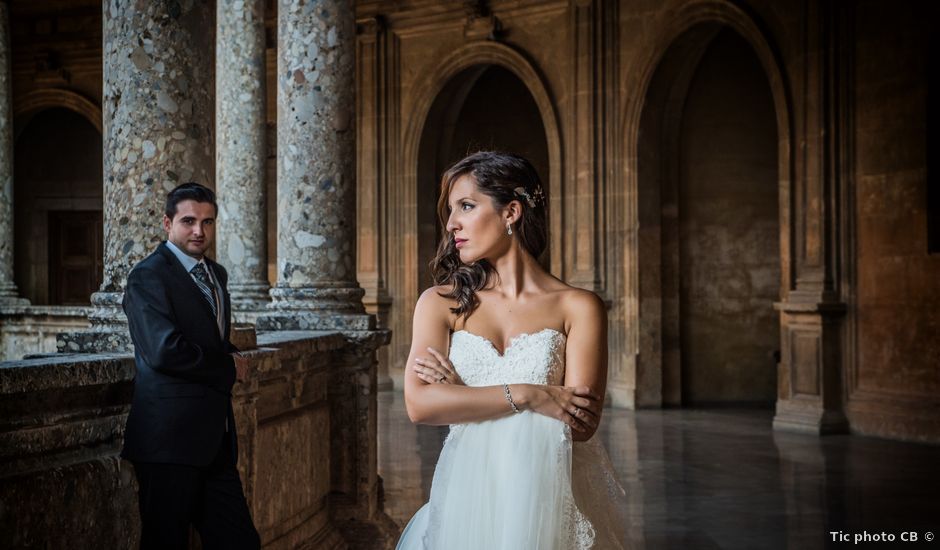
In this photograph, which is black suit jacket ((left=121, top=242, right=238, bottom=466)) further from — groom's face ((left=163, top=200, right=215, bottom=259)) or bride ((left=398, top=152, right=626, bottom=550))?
bride ((left=398, top=152, right=626, bottom=550))

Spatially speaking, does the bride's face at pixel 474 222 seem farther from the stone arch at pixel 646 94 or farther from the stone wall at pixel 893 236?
the stone arch at pixel 646 94

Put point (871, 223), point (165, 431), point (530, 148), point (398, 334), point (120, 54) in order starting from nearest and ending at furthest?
point (165, 431) → point (120, 54) → point (871, 223) → point (398, 334) → point (530, 148)

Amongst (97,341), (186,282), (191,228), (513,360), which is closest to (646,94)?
(97,341)

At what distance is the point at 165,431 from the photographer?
3453 millimetres

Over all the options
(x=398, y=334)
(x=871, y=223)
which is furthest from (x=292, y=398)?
(x=398, y=334)

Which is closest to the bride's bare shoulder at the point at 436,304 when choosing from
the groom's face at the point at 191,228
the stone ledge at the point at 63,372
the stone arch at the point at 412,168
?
the stone ledge at the point at 63,372

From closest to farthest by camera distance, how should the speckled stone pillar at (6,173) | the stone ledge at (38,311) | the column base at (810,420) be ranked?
the column base at (810,420)
the stone ledge at (38,311)
the speckled stone pillar at (6,173)

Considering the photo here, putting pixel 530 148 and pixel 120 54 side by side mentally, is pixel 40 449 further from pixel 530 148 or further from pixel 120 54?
pixel 530 148

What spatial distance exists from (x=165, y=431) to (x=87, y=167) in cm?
1938

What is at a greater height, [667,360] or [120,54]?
[120,54]

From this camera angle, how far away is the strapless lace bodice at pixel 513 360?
2.40 meters

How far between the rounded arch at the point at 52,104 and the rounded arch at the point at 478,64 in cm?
618

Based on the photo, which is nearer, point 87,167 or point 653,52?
point 653,52

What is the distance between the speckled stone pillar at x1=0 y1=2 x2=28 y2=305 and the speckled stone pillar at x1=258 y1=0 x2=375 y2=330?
8514 mm
